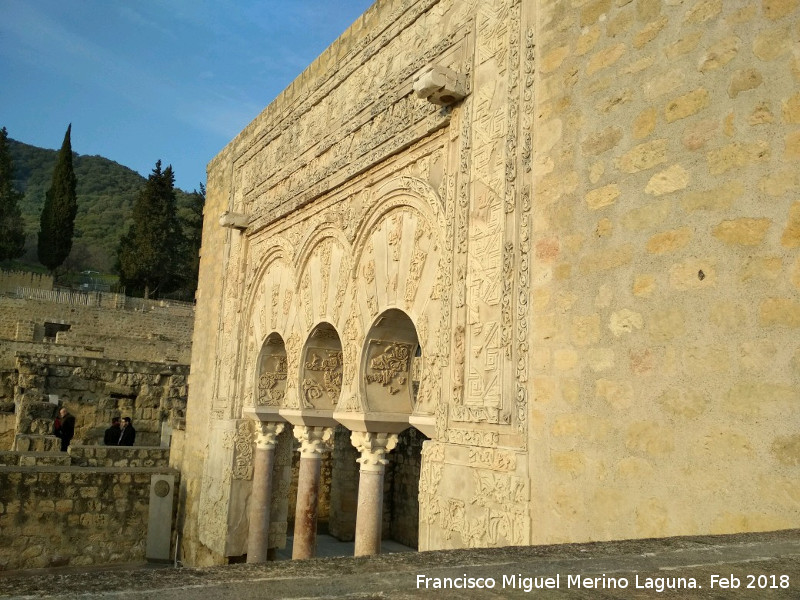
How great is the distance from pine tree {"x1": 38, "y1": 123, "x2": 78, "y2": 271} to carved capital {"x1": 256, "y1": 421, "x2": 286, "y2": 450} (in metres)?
31.0

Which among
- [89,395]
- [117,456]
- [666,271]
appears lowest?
[117,456]

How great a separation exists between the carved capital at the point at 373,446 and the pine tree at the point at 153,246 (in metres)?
28.9

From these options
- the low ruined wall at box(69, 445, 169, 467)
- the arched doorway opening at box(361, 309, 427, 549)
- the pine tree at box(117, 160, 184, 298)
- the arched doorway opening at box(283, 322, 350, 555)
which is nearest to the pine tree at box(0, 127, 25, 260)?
the pine tree at box(117, 160, 184, 298)

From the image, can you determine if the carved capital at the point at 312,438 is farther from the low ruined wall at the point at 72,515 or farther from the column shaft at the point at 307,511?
the low ruined wall at the point at 72,515

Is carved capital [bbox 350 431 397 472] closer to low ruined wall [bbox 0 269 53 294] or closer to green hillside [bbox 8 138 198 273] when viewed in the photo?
low ruined wall [bbox 0 269 53 294]

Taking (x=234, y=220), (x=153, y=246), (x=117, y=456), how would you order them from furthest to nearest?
(x=153, y=246) < (x=117, y=456) < (x=234, y=220)

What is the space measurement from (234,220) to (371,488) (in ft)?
12.9

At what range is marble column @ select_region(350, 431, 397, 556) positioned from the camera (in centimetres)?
560

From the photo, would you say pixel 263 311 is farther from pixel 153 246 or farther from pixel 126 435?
pixel 153 246

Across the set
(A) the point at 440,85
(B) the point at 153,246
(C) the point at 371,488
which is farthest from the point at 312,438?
(B) the point at 153,246

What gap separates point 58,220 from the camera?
3441 centimetres

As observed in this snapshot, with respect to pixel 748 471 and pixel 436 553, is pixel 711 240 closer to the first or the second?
pixel 748 471

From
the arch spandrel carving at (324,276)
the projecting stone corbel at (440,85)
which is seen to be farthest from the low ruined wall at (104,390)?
the projecting stone corbel at (440,85)

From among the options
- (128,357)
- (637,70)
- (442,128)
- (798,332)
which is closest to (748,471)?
(798,332)
